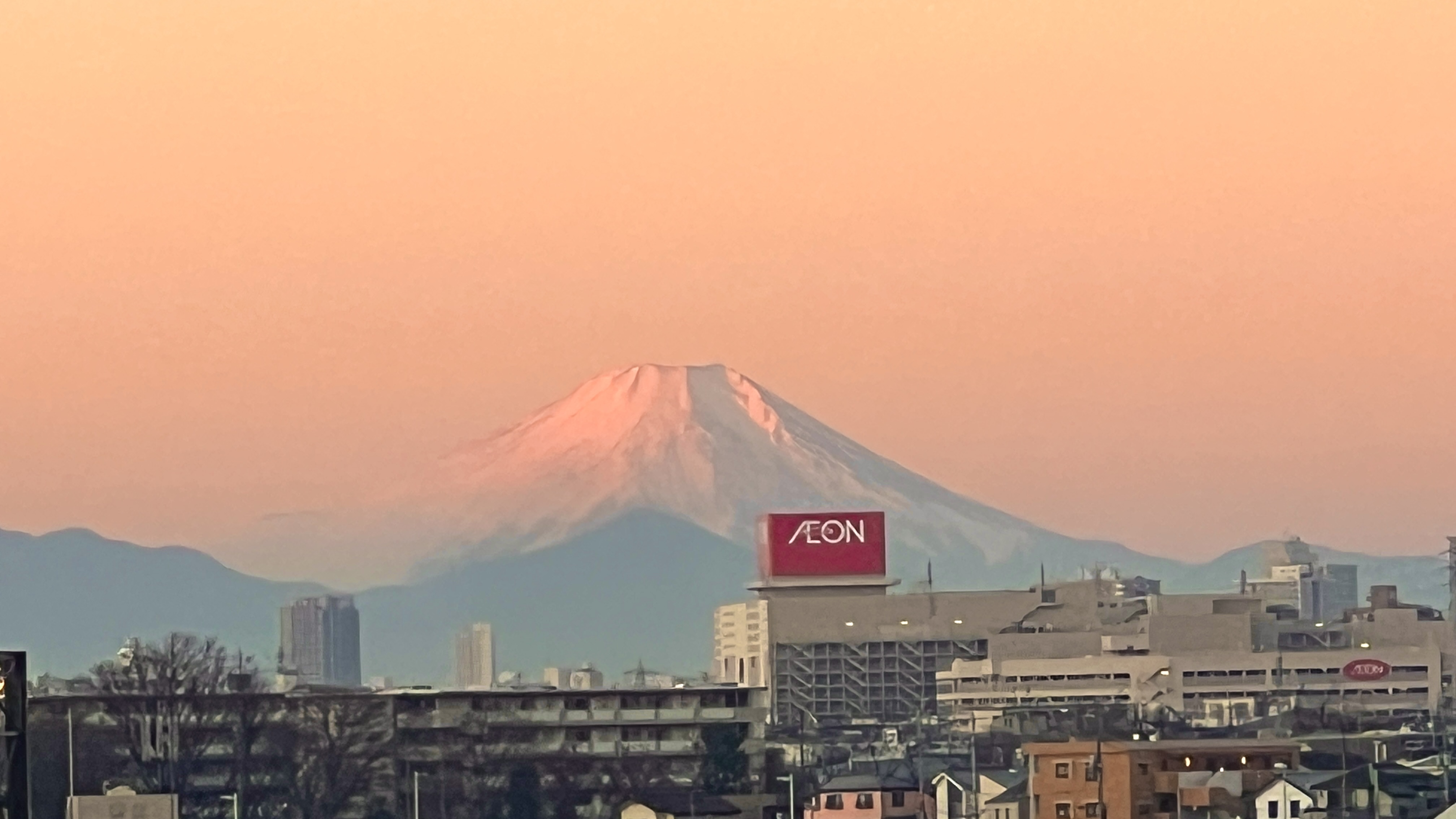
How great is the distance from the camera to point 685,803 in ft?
212

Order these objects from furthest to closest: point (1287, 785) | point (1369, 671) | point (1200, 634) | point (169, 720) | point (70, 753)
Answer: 1. point (1200, 634)
2. point (1369, 671)
3. point (169, 720)
4. point (70, 753)
5. point (1287, 785)

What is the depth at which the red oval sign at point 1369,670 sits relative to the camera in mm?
110312

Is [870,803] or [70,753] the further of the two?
[70,753]

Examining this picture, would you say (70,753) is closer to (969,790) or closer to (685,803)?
(685,803)

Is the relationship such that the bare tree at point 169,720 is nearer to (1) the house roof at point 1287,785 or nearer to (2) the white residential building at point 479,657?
(1) the house roof at point 1287,785

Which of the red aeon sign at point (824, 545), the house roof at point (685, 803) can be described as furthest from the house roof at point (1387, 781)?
the red aeon sign at point (824, 545)

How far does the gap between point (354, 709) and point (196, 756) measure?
7161mm

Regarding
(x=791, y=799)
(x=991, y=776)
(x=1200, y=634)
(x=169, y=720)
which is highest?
(x=1200, y=634)

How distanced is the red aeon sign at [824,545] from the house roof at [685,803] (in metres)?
49.7

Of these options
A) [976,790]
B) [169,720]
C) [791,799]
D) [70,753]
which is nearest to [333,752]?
[169,720]

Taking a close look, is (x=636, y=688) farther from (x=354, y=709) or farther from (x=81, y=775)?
(x=81, y=775)

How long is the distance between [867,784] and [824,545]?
57.9m

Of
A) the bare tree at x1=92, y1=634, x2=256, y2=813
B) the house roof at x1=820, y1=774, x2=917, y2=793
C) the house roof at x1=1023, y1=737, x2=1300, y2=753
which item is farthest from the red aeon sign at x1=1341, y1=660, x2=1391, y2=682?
the house roof at x1=1023, y1=737, x2=1300, y2=753

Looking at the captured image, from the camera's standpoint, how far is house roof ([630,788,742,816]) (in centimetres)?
6094
